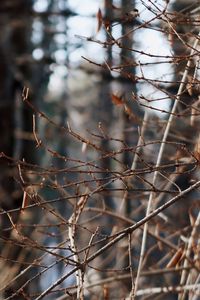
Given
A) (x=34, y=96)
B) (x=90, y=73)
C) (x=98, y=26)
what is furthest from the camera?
(x=34, y=96)

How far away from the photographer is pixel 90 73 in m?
8.15

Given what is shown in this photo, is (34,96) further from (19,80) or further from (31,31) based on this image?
(31,31)

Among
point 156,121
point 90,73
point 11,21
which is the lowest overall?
point 156,121

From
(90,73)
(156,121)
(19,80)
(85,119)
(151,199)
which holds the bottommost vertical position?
(151,199)

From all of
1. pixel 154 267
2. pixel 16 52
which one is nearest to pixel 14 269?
pixel 154 267

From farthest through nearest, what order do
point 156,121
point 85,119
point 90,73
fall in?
point 85,119 → point 90,73 → point 156,121

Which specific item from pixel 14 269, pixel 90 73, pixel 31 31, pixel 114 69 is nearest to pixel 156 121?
pixel 114 69

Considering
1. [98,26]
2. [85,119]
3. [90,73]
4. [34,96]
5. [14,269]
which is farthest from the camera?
[85,119]

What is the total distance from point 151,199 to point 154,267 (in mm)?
1204

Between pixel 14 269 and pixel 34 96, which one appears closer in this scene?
pixel 14 269

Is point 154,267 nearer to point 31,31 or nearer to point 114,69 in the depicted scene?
point 114,69

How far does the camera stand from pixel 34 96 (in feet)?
29.6

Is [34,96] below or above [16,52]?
below

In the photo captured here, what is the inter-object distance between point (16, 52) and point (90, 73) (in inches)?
63.7
